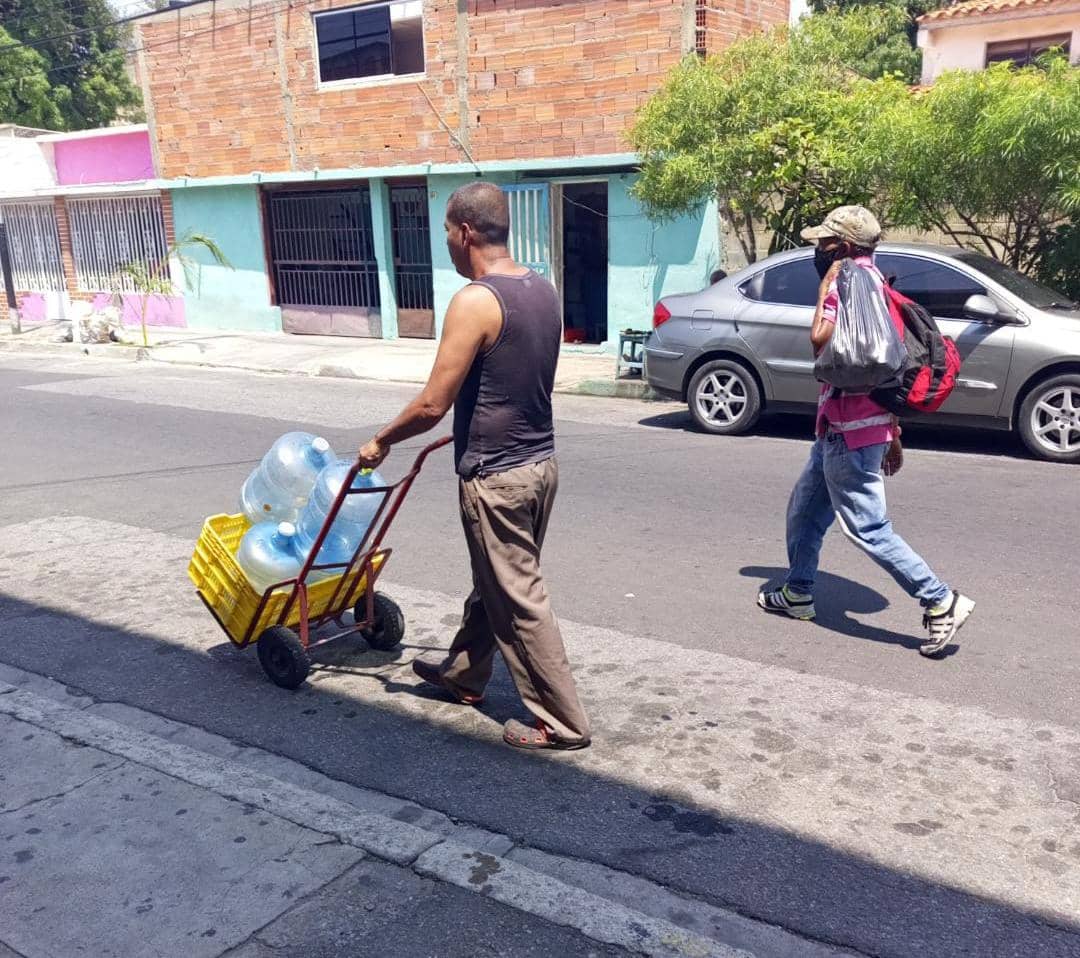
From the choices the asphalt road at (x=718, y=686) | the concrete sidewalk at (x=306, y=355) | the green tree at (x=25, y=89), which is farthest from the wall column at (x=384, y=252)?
the green tree at (x=25, y=89)

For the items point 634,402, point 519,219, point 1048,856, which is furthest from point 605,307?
point 1048,856

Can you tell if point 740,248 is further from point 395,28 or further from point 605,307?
point 395,28

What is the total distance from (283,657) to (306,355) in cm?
1227

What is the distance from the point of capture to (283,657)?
13.7ft

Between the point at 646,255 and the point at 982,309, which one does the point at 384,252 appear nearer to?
the point at 646,255

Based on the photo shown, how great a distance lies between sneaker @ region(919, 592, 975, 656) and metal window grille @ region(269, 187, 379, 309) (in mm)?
14200

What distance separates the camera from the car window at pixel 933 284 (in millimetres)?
8188

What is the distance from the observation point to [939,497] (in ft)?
22.8

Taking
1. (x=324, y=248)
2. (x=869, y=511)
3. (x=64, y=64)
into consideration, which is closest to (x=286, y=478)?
(x=869, y=511)

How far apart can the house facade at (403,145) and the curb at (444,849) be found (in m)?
11.0

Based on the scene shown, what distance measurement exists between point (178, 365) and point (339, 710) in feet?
42.8

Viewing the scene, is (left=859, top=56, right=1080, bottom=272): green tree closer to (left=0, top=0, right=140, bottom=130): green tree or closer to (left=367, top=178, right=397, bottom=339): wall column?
(left=367, top=178, right=397, bottom=339): wall column

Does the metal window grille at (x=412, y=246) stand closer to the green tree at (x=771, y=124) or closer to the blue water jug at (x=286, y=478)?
the green tree at (x=771, y=124)

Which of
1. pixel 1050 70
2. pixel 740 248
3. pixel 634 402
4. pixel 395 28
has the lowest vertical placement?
pixel 634 402
